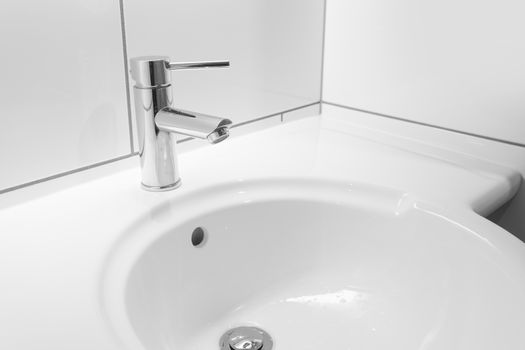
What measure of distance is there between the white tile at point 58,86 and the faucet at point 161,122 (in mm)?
62

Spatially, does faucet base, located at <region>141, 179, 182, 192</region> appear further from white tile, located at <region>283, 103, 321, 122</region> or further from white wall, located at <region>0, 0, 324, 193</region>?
white tile, located at <region>283, 103, 321, 122</region>

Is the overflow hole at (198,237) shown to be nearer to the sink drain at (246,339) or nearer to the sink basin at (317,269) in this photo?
the sink basin at (317,269)

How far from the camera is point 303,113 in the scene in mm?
854

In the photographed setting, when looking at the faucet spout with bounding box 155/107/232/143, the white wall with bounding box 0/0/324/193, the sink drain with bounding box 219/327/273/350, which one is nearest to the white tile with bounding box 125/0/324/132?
the white wall with bounding box 0/0/324/193

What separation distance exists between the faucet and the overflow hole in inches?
2.3

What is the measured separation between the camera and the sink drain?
559 millimetres

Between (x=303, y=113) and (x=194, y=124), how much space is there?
36 cm

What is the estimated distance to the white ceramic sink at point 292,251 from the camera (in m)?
0.45

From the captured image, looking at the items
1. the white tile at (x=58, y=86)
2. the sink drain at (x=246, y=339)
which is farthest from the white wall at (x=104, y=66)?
the sink drain at (x=246, y=339)

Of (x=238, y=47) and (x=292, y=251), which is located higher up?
(x=238, y=47)

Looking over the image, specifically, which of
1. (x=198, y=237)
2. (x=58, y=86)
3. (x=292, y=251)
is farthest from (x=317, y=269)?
(x=58, y=86)

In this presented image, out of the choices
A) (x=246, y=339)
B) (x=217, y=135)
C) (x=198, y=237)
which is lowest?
(x=246, y=339)

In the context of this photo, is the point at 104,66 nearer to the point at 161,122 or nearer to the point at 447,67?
the point at 161,122

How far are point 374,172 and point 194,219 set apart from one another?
0.24 metres
